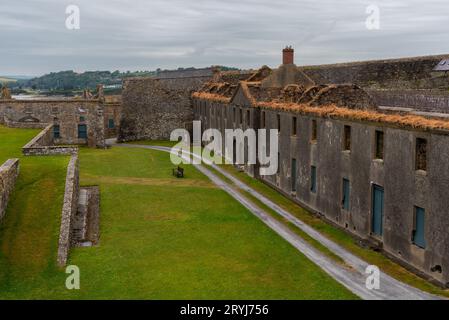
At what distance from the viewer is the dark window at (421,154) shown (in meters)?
19.8

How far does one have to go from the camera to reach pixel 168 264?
21.1 metres

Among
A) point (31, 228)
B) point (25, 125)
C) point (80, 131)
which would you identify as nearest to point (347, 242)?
point (31, 228)

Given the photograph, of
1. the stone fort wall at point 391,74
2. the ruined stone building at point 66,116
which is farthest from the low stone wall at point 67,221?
the ruined stone building at point 66,116

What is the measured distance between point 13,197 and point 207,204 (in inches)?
442

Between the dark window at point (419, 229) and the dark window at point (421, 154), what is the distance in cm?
153

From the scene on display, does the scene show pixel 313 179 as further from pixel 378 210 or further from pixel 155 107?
pixel 155 107

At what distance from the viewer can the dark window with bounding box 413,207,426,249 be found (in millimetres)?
19759

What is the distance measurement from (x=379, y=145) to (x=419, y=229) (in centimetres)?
446

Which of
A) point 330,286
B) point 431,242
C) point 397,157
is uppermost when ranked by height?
point 397,157

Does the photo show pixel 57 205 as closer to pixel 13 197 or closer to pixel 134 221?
pixel 13 197

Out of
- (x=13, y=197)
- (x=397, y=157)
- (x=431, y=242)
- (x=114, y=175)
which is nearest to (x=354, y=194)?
(x=397, y=157)

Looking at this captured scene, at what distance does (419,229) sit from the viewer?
65.7 feet

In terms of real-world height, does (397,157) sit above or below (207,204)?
above

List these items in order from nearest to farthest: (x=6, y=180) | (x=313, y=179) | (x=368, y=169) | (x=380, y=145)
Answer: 1. (x=6, y=180)
2. (x=380, y=145)
3. (x=368, y=169)
4. (x=313, y=179)
